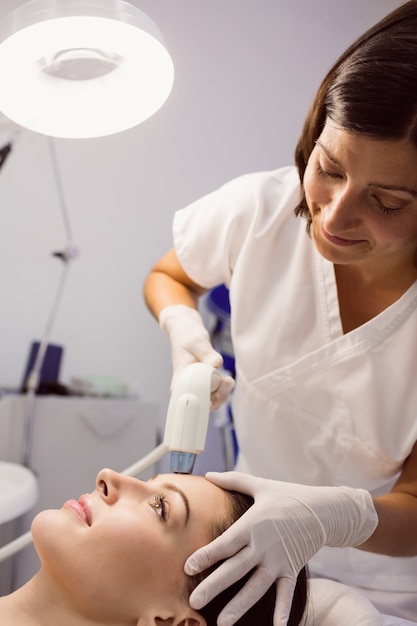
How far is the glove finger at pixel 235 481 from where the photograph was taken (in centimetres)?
113

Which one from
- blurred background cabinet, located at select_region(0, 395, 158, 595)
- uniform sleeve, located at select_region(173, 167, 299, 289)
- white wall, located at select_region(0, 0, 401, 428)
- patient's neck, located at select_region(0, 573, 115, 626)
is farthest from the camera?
white wall, located at select_region(0, 0, 401, 428)

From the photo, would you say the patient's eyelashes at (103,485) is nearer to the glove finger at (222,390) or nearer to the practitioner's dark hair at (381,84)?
the glove finger at (222,390)

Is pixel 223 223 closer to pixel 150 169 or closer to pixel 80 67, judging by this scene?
pixel 80 67

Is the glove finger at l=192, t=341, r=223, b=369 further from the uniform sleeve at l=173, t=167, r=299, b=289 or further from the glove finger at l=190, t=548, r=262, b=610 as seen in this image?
the glove finger at l=190, t=548, r=262, b=610

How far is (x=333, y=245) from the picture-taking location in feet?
3.88

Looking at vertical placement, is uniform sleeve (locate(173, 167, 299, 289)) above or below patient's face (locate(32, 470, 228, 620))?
above

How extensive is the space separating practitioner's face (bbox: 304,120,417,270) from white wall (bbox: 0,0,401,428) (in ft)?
5.22

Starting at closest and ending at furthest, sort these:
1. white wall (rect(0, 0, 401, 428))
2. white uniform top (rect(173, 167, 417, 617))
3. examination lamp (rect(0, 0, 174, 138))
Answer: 1. examination lamp (rect(0, 0, 174, 138))
2. white uniform top (rect(173, 167, 417, 617))
3. white wall (rect(0, 0, 401, 428))

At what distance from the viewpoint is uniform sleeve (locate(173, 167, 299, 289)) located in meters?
1.46

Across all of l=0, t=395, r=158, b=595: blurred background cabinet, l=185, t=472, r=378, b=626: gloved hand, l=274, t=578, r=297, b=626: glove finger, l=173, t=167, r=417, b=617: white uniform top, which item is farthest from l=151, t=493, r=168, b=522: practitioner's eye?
l=0, t=395, r=158, b=595: blurred background cabinet

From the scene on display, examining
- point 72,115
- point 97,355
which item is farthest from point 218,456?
point 72,115

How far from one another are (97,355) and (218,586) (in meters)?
1.77

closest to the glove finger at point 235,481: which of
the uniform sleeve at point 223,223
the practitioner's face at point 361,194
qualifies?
the practitioner's face at point 361,194

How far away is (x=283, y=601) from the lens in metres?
1.00
